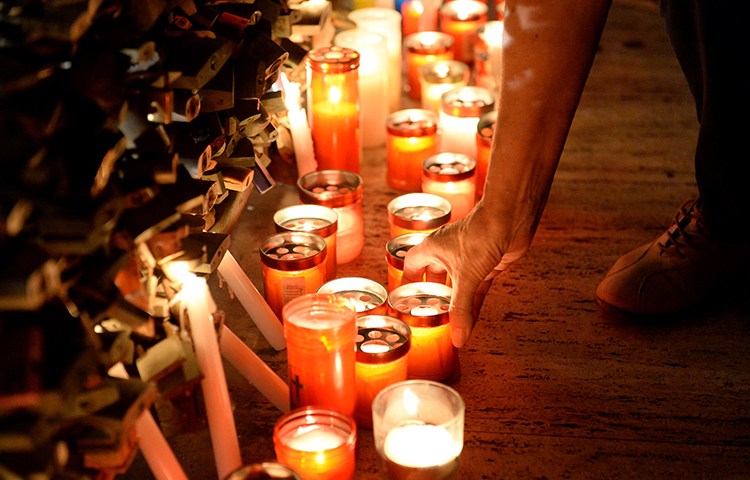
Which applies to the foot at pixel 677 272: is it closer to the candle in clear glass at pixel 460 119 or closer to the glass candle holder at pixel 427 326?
the glass candle holder at pixel 427 326

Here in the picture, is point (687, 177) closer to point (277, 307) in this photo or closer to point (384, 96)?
point (384, 96)

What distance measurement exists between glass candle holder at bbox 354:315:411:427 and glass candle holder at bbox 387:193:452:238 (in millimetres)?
412

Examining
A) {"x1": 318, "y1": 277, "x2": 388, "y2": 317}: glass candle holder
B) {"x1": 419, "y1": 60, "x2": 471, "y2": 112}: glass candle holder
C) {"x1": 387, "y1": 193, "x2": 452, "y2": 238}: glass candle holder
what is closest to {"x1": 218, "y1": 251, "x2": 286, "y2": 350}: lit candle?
{"x1": 318, "y1": 277, "x2": 388, "y2": 317}: glass candle holder

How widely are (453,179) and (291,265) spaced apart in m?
0.61

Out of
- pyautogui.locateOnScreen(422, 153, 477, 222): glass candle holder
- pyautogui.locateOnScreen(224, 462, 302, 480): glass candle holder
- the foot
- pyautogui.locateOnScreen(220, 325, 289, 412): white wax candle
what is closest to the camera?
pyautogui.locateOnScreen(224, 462, 302, 480): glass candle holder

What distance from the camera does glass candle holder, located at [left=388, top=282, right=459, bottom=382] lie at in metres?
1.70

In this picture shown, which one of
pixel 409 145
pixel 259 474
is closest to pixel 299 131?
pixel 409 145

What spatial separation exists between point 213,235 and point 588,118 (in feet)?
6.14

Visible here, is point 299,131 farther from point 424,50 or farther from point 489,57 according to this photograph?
point 489,57

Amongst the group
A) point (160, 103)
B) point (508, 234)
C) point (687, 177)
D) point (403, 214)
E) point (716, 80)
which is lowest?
point (687, 177)

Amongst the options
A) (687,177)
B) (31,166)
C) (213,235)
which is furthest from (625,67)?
(31,166)

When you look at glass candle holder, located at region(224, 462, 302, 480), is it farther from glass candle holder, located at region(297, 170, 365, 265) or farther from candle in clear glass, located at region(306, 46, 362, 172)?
candle in clear glass, located at region(306, 46, 362, 172)

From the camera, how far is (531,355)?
6.15 feet

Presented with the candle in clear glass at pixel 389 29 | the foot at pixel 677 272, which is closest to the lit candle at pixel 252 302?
the foot at pixel 677 272
